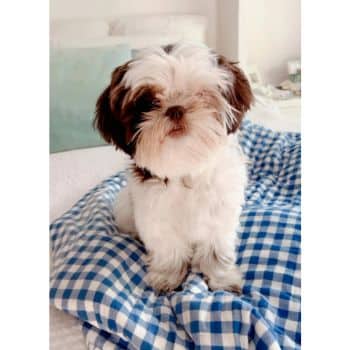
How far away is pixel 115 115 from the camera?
1.28 m

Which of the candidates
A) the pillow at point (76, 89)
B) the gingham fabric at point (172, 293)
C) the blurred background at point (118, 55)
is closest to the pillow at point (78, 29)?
the blurred background at point (118, 55)

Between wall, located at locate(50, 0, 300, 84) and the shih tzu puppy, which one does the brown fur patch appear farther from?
wall, located at locate(50, 0, 300, 84)

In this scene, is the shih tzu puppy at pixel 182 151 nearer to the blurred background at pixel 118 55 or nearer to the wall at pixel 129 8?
the blurred background at pixel 118 55

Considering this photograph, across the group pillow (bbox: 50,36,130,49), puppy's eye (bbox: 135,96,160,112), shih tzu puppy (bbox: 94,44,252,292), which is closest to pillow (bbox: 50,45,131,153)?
pillow (bbox: 50,36,130,49)

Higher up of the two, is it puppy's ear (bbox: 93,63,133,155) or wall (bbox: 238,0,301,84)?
wall (bbox: 238,0,301,84)

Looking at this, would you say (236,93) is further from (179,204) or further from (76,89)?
(76,89)

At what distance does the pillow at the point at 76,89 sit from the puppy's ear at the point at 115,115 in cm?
107

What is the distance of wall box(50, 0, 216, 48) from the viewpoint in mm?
2801

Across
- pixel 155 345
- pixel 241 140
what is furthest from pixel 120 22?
pixel 155 345

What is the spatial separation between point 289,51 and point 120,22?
133 centimetres

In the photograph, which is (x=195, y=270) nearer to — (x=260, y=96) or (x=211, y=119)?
(x=211, y=119)

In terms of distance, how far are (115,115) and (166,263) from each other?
0.49 meters

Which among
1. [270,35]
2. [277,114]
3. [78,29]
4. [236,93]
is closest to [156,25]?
[78,29]

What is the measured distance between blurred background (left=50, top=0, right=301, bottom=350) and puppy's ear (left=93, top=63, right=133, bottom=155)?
0.41 metres
